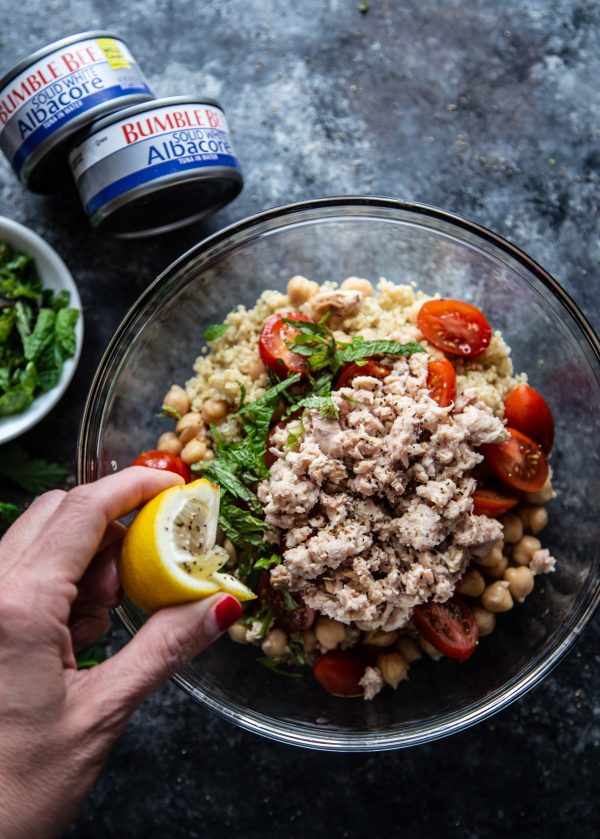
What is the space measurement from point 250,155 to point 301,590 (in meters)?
1.82

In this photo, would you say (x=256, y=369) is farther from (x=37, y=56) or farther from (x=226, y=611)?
(x=37, y=56)

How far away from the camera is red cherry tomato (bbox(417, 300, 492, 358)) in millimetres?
2605

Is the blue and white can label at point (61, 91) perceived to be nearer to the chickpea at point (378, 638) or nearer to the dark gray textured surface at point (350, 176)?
the dark gray textured surface at point (350, 176)

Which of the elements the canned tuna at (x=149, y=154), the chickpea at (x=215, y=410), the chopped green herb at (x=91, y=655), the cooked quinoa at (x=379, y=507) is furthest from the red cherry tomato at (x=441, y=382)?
the chopped green herb at (x=91, y=655)

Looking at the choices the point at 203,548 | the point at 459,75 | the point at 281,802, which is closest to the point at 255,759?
the point at 281,802

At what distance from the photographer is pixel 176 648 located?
207 cm

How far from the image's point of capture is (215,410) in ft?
8.81

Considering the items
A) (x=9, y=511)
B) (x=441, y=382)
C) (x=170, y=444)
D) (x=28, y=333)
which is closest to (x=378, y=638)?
(x=441, y=382)

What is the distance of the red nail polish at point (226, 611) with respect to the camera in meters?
2.08

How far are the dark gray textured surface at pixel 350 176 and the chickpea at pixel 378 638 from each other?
2.12 ft

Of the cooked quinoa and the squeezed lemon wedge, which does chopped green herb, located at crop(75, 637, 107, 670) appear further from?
the squeezed lemon wedge

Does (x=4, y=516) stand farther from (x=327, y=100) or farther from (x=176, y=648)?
(x=327, y=100)

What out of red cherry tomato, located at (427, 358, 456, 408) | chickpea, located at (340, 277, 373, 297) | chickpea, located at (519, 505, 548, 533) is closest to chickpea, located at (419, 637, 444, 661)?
chickpea, located at (519, 505, 548, 533)

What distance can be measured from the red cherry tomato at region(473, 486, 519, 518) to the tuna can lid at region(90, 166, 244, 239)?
1464 millimetres
